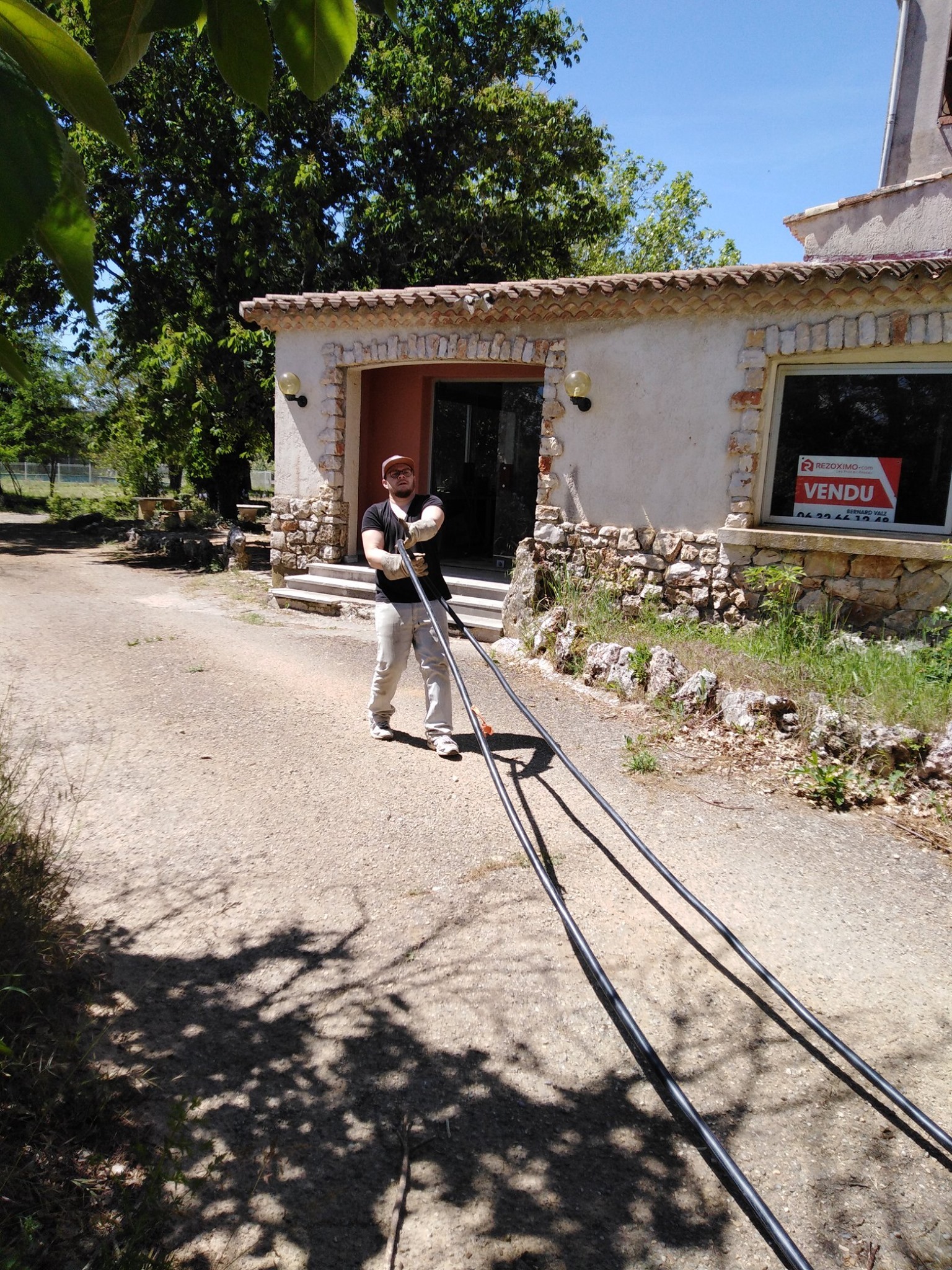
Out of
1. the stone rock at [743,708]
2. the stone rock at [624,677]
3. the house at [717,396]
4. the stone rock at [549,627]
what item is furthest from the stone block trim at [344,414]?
the stone rock at [743,708]

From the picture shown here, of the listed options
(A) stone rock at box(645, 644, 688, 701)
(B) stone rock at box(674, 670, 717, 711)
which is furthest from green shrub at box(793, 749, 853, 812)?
(A) stone rock at box(645, 644, 688, 701)

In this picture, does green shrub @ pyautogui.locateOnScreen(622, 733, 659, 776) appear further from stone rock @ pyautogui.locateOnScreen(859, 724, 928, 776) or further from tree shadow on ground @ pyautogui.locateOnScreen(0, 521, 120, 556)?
tree shadow on ground @ pyautogui.locateOnScreen(0, 521, 120, 556)

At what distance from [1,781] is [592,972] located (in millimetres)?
2897

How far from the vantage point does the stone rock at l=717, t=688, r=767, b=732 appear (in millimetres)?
6324

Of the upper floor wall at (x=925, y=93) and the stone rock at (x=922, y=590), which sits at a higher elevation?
the upper floor wall at (x=925, y=93)

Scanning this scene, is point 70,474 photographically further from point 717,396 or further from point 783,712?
point 783,712

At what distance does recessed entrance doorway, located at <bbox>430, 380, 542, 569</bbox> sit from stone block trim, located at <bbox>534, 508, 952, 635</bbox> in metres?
2.78

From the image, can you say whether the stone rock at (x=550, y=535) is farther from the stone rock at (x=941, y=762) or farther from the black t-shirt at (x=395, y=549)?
the stone rock at (x=941, y=762)

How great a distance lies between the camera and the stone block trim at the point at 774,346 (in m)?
7.58

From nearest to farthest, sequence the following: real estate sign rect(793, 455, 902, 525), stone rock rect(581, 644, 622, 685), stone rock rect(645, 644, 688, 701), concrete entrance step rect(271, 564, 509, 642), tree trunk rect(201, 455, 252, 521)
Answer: stone rock rect(645, 644, 688, 701) → stone rock rect(581, 644, 622, 685) → real estate sign rect(793, 455, 902, 525) → concrete entrance step rect(271, 564, 509, 642) → tree trunk rect(201, 455, 252, 521)

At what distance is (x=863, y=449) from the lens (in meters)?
8.38

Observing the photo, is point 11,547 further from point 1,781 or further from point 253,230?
point 1,781

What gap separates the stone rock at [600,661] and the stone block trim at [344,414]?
2591 mm

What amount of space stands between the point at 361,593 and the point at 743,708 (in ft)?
19.2
